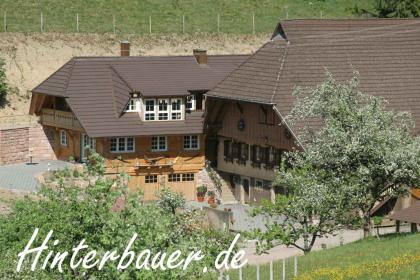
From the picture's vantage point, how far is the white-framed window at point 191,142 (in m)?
62.7

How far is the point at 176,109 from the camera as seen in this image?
62.1 m

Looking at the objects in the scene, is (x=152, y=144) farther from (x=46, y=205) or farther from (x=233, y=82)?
(x=46, y=205)

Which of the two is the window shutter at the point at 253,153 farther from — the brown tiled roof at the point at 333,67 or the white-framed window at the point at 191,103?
the white-framed window at the point at 191,103

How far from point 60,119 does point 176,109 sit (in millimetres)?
5576

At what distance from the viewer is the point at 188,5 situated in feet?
265

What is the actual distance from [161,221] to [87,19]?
47624mm

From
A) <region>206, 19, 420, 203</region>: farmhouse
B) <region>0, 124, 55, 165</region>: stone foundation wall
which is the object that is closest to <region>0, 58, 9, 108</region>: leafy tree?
<region>0, 124, 55, 165</region>: stone foundation wall

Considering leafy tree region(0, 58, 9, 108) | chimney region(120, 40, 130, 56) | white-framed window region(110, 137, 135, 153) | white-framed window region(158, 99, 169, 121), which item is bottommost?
white-framed window region(110, 137, 135, 153)

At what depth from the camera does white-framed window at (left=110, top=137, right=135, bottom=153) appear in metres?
61.2

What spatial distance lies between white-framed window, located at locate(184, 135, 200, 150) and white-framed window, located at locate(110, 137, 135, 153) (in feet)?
9.01

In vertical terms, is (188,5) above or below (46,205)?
above

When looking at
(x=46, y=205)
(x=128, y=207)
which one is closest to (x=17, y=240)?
(x=46, y=205)

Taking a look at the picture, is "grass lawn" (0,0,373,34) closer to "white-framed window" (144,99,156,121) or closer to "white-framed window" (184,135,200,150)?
"white-framed window" (144,99,156,121)

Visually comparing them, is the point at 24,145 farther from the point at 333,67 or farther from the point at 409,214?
the point at 409,214
